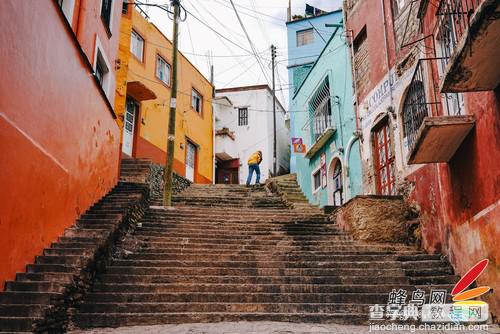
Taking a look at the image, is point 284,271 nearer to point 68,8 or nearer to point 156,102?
point 68,8

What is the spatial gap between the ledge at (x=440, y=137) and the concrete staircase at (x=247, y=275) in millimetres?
1916

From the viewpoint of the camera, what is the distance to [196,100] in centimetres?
2170

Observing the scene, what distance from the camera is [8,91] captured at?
525cm

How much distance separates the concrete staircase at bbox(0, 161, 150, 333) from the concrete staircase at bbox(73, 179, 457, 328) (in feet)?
1.08

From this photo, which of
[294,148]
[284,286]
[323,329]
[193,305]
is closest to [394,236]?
[284,286]

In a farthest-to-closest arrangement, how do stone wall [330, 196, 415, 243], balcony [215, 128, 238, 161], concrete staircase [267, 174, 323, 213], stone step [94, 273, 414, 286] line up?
balcony [215, 128, 238, 161] → concrete staircase [267, 174, 323, 213] → stone wall [330, 196, 415, 243] → stone step [94, 273, 414, 286]

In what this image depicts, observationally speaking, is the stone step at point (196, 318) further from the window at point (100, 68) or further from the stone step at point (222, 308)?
the window at point (100, 68)

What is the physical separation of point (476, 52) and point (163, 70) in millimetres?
15977

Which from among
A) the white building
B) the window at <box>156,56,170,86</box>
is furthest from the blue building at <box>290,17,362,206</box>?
the white building

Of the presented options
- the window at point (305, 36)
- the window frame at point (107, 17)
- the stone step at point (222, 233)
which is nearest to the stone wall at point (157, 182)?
the stone step at point (222, 233)

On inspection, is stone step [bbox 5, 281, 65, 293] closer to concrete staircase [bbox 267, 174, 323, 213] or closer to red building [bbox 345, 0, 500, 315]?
red building [bbox 345, 0, 500, 315]

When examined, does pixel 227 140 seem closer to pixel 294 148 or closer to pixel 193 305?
pixel 294 148

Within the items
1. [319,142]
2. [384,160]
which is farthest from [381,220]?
[319,142]

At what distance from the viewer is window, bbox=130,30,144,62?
16.8 m
